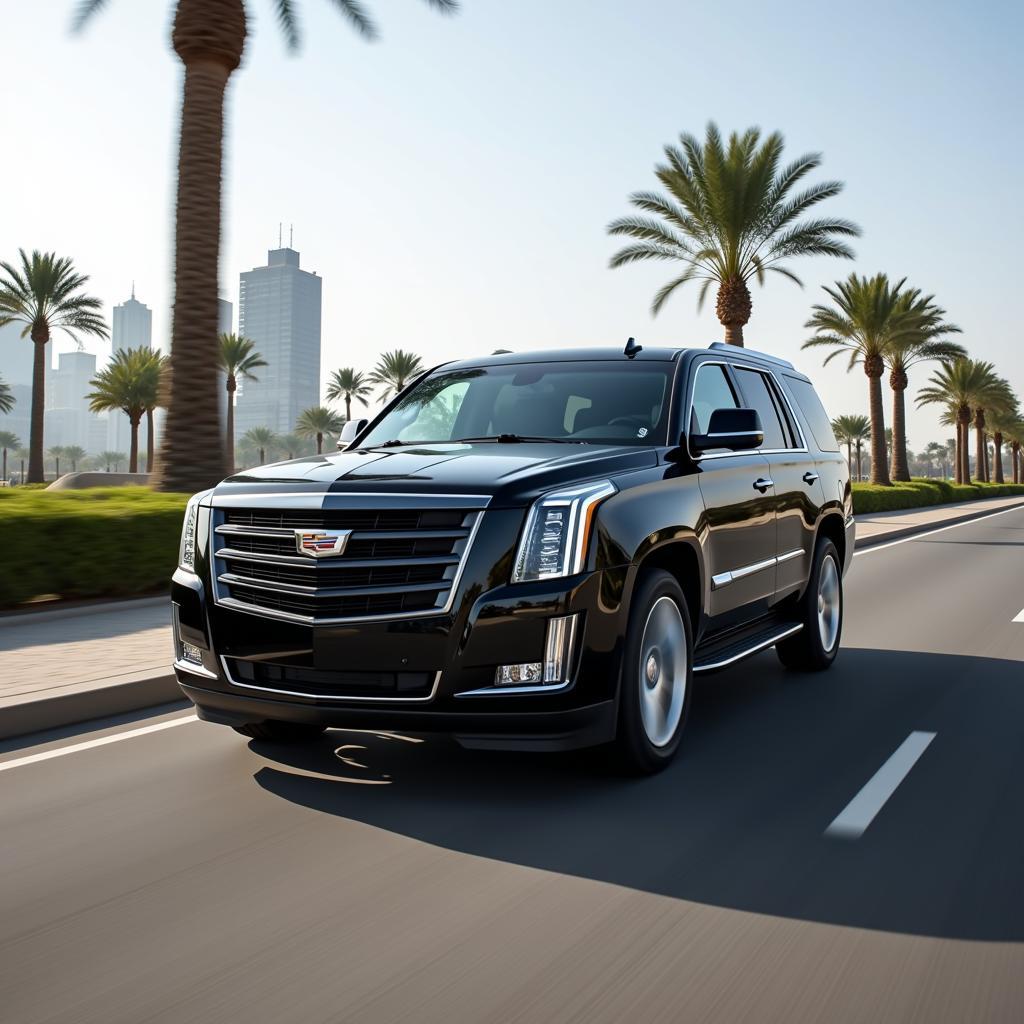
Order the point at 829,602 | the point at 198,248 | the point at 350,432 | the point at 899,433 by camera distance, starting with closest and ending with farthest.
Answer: the point at 350,432 < the point at 829,602 < the point at 198,248 < the point at 899,433


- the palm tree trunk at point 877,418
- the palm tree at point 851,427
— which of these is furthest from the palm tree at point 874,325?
the palm tree at point 851,427

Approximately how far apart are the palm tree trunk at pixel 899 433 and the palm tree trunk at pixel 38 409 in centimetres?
3627

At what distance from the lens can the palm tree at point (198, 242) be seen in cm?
1566

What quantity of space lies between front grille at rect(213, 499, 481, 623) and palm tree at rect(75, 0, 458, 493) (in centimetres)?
1069

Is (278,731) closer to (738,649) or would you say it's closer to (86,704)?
(86,704)

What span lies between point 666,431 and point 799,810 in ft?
6.73

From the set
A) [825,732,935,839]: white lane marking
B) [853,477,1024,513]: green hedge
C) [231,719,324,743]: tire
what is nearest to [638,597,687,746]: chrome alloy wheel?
[825,732,935,839]: white lane marking

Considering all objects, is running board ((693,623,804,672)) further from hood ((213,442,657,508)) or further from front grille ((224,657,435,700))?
front grille ((224,657,435,700))

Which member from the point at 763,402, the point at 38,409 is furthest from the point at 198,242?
the point at 38,409

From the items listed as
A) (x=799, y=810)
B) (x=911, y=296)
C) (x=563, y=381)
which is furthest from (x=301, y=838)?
(x=911, y=296)

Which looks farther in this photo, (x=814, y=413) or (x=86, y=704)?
(x=814, y=413)

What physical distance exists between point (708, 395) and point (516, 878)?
3.45 m

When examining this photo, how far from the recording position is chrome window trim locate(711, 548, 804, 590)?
6.22 meters

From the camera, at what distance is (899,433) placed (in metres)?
54.7
